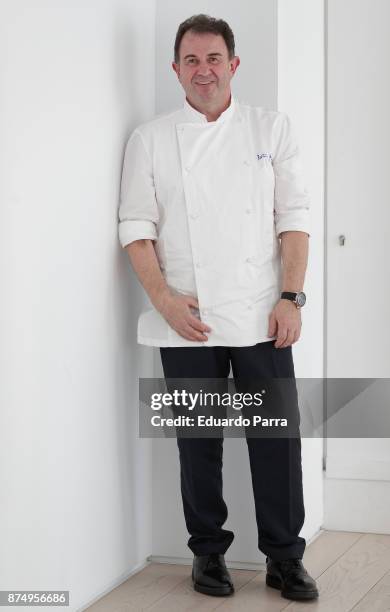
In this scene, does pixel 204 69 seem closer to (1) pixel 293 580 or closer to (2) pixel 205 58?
(2) pixel 205 58

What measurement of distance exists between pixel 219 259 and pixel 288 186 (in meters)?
0.26

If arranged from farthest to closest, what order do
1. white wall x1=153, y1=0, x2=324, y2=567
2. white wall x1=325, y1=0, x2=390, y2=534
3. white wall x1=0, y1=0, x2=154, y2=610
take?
white wall x1=325, y1=0, x2=390, y2=534 → white wall x1=153, y1=0, x2=324, y2=567 → white wall x1=0, y1=0, x2=154, y2=610

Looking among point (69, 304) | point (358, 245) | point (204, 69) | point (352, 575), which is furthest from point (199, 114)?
point (352, 575)

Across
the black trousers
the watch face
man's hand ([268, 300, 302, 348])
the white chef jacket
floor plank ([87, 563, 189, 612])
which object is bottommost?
floor plank ([87, 563, 189, 612])

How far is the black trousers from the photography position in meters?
2.32

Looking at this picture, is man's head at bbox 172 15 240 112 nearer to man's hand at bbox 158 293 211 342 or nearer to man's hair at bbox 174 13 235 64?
man's hair at bbox 174 13 235 64

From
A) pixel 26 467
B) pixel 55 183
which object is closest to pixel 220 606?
pixel 26 467

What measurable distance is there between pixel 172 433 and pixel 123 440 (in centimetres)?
17

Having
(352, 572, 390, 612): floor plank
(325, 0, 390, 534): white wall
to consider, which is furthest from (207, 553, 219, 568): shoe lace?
(325, 0, 390, 534): white wall

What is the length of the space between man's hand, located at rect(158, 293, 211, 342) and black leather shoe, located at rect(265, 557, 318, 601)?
23.3 inches

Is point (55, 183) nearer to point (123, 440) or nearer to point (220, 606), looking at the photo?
point (123, 440)

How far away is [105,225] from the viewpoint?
2299mm

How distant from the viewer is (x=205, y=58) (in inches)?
90.8

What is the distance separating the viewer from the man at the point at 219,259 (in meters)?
2.29
